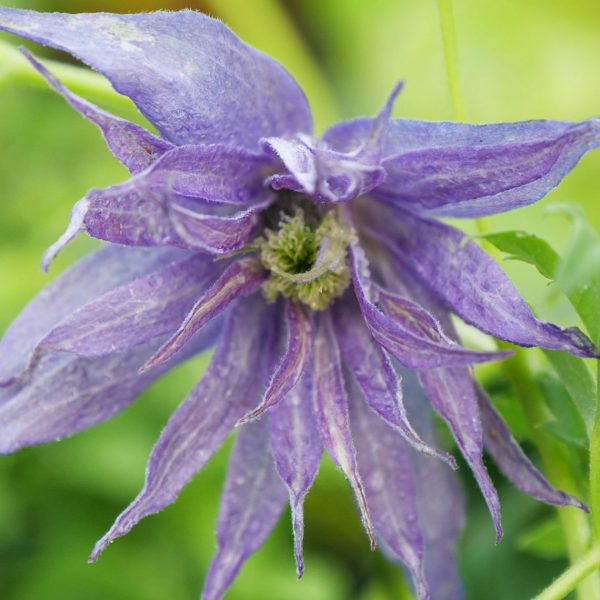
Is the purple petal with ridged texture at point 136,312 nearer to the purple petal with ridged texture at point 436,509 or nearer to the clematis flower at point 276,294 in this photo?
the clematis flower at point 276,294

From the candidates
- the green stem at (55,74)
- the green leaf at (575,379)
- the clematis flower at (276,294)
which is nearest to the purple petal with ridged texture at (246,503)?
the clematis flower at (276,294)

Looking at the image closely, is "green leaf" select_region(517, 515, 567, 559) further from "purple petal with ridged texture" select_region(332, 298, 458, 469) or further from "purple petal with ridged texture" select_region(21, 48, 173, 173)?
"purple petal with ridged texture" select_region(21, 48, 173, 173)

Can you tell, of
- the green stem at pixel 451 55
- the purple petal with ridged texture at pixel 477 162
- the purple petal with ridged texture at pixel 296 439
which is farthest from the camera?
the green stem at pixel 451 55

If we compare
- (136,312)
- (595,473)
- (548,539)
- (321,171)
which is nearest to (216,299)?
(136,312)

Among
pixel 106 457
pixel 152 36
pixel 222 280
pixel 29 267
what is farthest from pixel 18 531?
pixel 152 36

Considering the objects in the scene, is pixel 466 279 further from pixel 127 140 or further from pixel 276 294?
pixel 127 140

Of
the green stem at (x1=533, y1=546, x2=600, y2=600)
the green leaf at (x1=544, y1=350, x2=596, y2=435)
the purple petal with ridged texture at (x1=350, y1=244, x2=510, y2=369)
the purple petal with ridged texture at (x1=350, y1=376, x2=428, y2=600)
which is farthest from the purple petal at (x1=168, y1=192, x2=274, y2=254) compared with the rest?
the green stem at (x1=533, y1=546, x2=600, y2=600)
